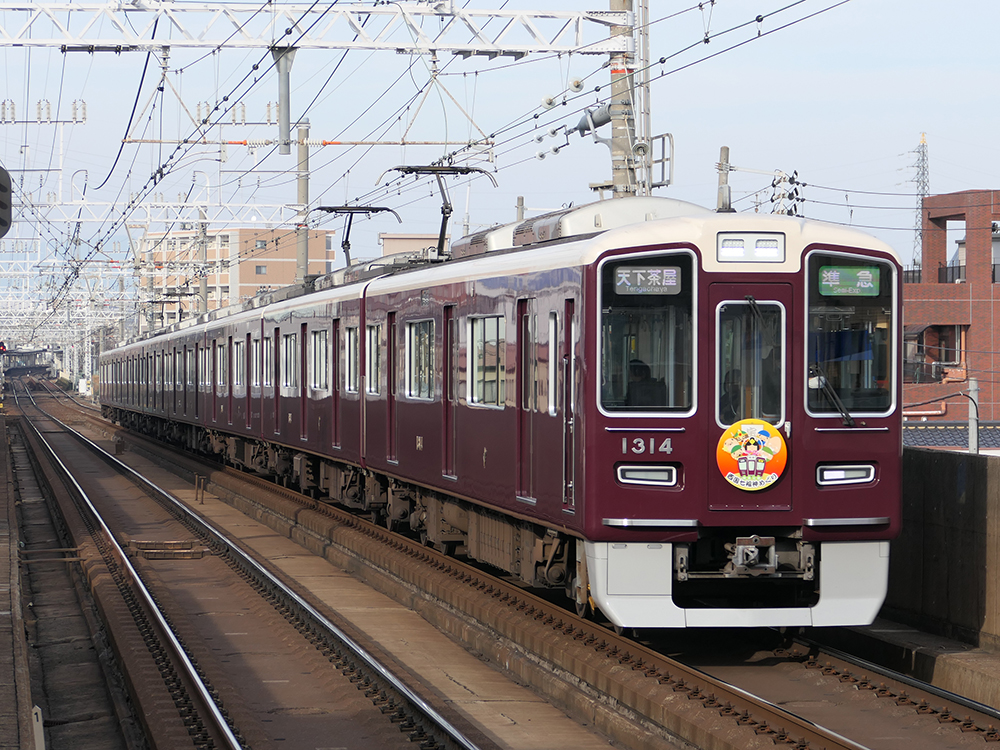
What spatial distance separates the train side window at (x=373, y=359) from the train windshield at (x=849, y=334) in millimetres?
6690

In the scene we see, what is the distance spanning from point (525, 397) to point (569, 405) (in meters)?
1.00

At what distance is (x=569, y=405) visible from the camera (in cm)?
882

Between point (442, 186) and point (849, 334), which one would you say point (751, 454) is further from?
point (442, 186)

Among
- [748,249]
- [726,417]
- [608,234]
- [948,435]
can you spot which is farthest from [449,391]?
[948,435]

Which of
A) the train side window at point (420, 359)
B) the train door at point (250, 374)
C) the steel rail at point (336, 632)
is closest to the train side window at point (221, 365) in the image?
the train door at point (250, 374)

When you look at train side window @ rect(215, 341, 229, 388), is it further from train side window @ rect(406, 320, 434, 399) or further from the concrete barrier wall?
the concrete barrier wall

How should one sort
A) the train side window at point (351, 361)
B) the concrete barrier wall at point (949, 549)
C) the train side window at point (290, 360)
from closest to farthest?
the concrete barrier wall at point (949, 549)
the train side window at point (351, 361)
the train side window at point (290, 360)

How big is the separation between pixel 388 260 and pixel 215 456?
15.4 metres

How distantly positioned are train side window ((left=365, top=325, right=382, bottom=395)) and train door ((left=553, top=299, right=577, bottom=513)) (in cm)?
572

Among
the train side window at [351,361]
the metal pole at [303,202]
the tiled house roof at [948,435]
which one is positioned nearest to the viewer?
the train side window at [351,361]

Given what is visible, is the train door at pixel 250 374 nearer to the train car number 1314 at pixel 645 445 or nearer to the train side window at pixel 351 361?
the train side window at pixel 351 361

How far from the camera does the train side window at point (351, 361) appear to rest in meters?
15.5

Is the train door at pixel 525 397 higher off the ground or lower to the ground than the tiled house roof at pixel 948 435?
higher

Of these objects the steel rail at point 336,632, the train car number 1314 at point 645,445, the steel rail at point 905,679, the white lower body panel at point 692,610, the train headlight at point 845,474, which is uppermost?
the train car number 1314 at point 645,445
